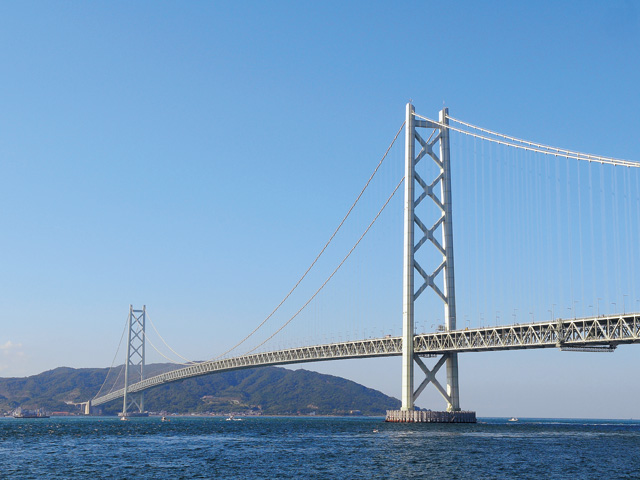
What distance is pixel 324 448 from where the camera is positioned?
159 feet

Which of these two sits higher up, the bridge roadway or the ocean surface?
the bridge roadway

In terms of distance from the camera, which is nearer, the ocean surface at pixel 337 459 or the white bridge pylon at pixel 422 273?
the ocean surface at pixel 337 459

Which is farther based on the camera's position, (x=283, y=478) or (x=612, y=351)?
(x=612, y=351)

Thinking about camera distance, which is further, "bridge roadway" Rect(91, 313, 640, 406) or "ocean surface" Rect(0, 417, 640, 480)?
"bridge roadway" Rect(91, 313, 640, 406)

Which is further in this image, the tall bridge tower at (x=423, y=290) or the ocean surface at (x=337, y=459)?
the tall bridge tower at (x=423, y=290)

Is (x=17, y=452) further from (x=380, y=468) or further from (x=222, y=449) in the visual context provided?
(x=380, y=468)

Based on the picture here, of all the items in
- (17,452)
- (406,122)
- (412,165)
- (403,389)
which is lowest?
(17,452)

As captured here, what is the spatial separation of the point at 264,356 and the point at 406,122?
152ft

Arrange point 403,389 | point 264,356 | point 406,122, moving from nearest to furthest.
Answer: point 403,389 < point 406,122 < point 264,356

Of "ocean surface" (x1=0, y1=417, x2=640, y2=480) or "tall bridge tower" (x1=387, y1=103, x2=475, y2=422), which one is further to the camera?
"tall bridge tower" (x1=387, y1=103, x2=475, y2=422)

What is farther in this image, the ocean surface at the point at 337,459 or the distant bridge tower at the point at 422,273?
the distant bridge tower at the point at 422,273

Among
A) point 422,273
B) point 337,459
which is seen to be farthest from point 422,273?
point 337,459

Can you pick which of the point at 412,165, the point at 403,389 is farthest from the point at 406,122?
the point at 403,389

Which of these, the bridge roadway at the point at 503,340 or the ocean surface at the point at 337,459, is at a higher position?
the bridge roadway at the point at 503,340
